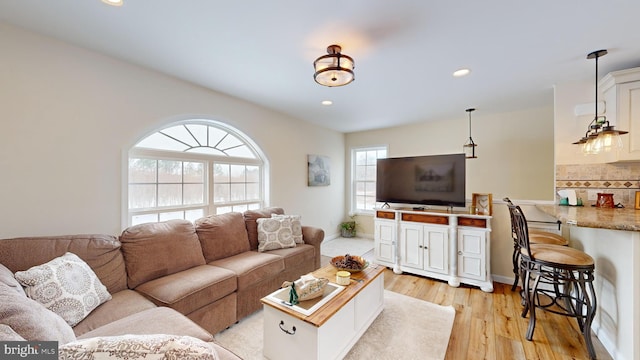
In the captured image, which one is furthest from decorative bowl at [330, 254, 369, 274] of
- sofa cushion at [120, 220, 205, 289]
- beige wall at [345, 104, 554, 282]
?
beige wall at [345, 104, 554, 282]

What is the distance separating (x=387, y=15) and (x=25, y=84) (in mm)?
2755

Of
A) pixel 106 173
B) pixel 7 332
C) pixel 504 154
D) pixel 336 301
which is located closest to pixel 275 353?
pixel 336 301

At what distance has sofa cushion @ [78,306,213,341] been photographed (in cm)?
133

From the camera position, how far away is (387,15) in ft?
5.26

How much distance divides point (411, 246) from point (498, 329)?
136 cm

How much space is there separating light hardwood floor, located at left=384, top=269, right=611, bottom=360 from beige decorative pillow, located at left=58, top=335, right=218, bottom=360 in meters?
2.01

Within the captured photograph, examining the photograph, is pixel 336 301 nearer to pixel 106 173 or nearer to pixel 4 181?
pixel 106 173

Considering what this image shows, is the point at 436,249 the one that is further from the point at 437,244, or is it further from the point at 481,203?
the point at 481,203

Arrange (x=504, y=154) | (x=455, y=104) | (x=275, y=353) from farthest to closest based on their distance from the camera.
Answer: (x=504, y=154) < (x=455, y=104) < (x=275, y=353)

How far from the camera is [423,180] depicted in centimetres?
362

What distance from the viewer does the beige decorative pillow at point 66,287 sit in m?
1.39

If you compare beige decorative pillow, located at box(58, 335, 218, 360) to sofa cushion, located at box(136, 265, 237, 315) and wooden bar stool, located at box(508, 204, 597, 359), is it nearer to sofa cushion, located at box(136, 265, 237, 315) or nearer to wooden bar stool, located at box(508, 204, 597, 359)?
sofa cushion, located at box(136, 265, 237, 315)

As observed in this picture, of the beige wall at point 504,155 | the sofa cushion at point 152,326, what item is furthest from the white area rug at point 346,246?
the sofa cushion at point 152,326

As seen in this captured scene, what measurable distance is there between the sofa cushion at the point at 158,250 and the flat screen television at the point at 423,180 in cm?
288
